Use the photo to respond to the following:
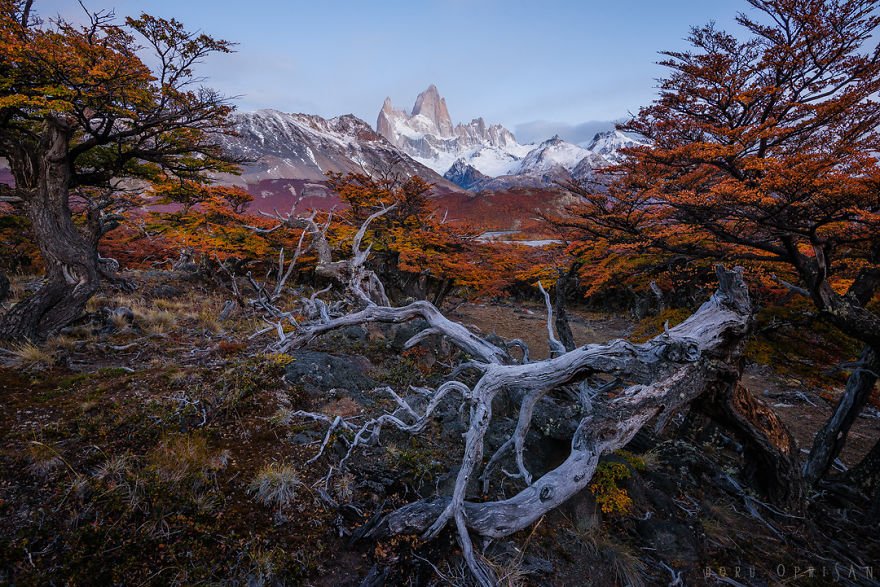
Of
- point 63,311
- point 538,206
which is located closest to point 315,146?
point 538,206

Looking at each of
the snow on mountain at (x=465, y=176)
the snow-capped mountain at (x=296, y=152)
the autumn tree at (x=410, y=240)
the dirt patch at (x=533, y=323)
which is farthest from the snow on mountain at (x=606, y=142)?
the autumn tree at (x=410, y=240)

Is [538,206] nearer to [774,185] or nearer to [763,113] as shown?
[763,113]

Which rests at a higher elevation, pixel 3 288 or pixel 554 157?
pixel 554 157

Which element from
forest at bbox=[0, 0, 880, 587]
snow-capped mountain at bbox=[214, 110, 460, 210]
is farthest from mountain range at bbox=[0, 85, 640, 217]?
forest at bbox=[0, 0, 880, 587]

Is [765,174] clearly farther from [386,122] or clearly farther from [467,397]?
[386,122]

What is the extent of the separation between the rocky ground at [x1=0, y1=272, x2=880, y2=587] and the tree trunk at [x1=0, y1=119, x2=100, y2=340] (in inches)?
39.6

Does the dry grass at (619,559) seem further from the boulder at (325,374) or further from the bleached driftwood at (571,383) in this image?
the boulder at (325,374)

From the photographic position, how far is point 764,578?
3127 mm

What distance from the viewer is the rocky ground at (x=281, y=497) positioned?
7.72 ft

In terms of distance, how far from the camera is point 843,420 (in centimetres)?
495

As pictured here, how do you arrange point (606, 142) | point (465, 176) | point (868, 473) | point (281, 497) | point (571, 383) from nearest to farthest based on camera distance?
point (281, 497)
point (571, 383)
point (868, 473)
point (606, 142)
point (465, 176)

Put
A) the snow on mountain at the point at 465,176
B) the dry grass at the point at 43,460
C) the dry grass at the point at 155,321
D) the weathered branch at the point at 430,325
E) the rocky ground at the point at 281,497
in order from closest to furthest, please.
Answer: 1. the rocky ground at the point at 281,497
2. the dry grass at the point at 43,460
3. the weathered branch at the point at 430,325
4. the dry grass at the point at 155,321
5. the snow on mountain at the point at 465,176

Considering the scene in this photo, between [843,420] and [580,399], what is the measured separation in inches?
171

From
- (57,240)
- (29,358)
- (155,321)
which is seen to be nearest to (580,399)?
(29,358)
